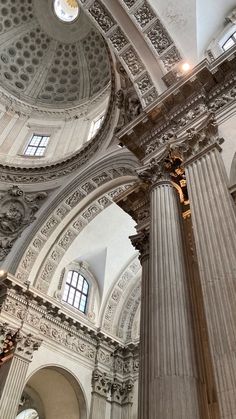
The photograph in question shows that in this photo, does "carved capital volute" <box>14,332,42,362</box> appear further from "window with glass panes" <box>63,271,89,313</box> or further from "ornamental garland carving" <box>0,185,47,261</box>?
"ornamental garland carving" <box>0,185,47,261</box>

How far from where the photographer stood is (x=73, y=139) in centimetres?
1831

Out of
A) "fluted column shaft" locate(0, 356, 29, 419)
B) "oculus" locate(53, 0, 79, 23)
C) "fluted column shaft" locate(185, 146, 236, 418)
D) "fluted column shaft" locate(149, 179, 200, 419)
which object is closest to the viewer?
"fluted column shaft" locate(185, 146, 236, 418)

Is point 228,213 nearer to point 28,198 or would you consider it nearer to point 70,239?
point 70,239

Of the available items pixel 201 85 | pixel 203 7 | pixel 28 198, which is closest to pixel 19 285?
pixel 28 198

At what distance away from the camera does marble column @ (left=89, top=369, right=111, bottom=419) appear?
1297 centimetres

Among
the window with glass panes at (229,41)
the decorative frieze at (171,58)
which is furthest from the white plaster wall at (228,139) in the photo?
the window with glass panes at (229,41)

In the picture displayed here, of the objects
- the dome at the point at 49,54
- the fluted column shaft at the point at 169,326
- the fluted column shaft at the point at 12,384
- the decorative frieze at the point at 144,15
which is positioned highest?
the dome at the point at 49,54

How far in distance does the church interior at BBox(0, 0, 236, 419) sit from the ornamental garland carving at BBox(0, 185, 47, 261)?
6cm

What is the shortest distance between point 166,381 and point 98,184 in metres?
10.4

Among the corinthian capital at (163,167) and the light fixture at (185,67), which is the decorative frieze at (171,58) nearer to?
the light fixture at (185,67)

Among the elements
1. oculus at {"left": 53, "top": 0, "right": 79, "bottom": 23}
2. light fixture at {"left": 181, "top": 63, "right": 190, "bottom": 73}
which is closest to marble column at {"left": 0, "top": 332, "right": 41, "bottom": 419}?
light fixture at {"left": 181, "top": 63, "right": 190, "bottom": 73}

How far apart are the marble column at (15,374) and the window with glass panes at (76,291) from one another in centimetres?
310

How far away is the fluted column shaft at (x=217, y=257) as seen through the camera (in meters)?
3.71

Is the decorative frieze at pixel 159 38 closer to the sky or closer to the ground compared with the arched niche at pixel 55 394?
closer to the sky
